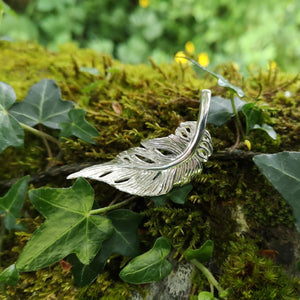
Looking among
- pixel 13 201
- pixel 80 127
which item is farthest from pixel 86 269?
pixel 80 127

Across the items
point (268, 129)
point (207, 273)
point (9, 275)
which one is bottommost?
point (9, 275)

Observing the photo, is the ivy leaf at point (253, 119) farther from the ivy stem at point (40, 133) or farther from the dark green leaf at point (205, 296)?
the ivy stem at point (40, 133)

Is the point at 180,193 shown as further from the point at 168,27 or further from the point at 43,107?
the point at 168,27

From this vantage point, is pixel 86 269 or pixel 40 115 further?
pixel 40 115

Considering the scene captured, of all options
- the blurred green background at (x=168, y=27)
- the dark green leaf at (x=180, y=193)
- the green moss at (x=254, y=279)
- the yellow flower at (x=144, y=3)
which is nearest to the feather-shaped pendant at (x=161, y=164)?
the dark green leaf at (x=180, y=193)

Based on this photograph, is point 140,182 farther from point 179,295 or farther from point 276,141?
point 276,141

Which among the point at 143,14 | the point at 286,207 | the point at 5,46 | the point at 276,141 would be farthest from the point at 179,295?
the point at 143,14

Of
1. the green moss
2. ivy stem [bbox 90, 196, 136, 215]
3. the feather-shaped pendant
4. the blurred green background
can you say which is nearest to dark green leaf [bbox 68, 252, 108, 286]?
ivy stem [bbox 90, 196, 136, 215]
